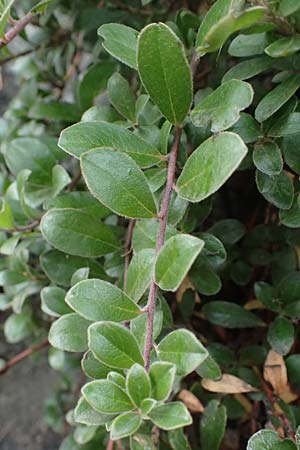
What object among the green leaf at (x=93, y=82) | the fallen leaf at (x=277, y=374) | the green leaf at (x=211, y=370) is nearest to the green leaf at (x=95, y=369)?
the green leaf at (x=211, y=370)

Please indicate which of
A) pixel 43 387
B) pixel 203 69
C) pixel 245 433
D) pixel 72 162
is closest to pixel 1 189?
pixel 72 162

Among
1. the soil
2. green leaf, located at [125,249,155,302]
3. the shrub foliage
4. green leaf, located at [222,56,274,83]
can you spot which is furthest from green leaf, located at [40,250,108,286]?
the soil

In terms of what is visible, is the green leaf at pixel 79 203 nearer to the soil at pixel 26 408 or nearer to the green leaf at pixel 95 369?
the green leaf at pixel 95 369

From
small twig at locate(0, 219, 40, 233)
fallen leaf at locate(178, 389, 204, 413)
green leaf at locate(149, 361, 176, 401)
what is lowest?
fallen leaf at locate(178, 389, 204, 413)

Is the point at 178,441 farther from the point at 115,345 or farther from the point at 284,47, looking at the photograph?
the point at 284,47

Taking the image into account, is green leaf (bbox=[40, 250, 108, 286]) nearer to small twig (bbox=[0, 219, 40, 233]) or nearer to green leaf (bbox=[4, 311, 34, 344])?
small twig (bbox=[0, 219, 40, 233])

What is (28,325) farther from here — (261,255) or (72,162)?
(261,255)
